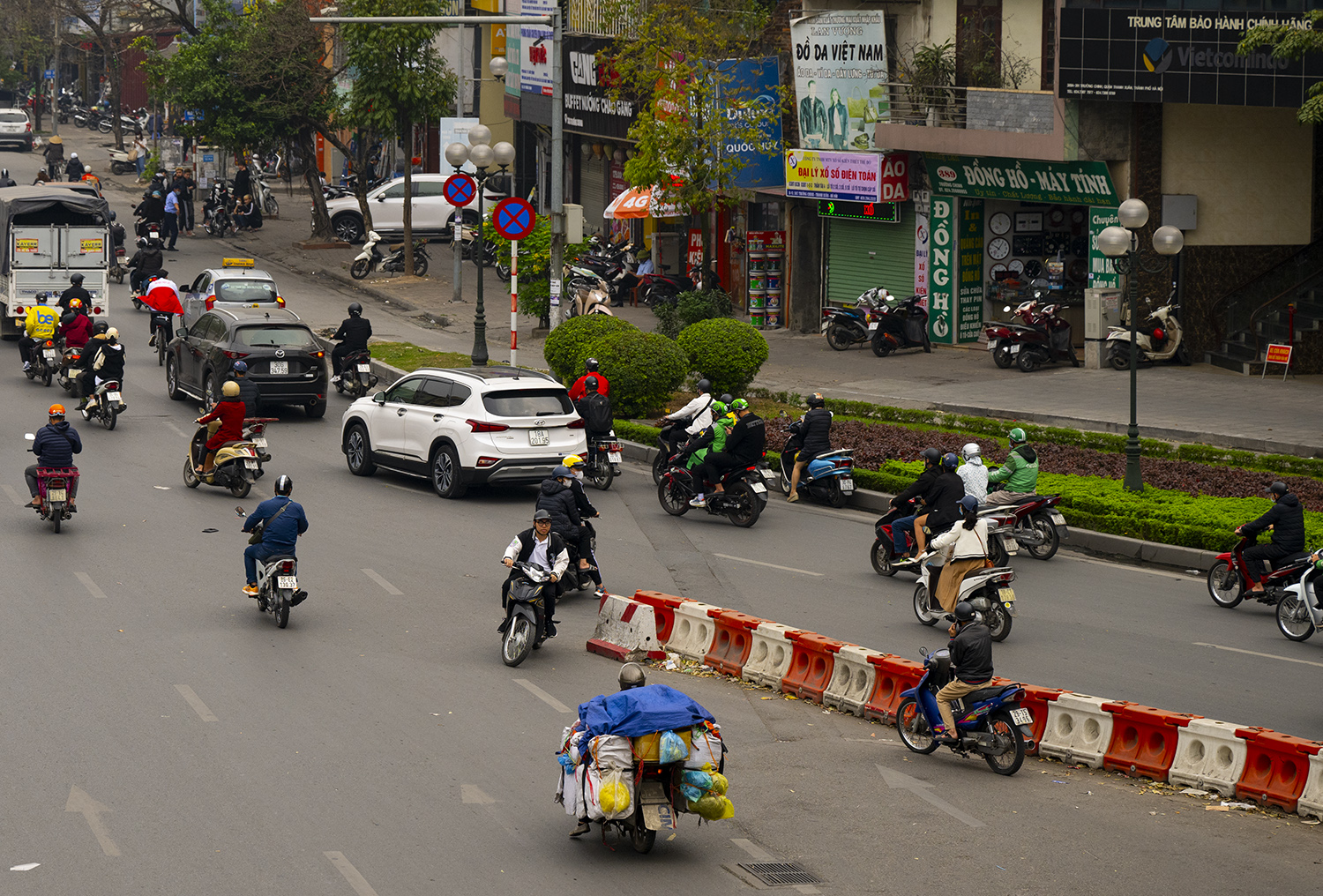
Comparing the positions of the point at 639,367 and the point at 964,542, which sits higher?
the point at 639,367

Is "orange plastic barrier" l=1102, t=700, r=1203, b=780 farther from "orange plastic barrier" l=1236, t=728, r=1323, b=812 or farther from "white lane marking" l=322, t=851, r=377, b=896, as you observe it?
"white lane marking" l=322, t=851, r=377, b=896

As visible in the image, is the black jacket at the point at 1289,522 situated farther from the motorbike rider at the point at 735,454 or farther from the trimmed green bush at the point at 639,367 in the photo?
the trimmed green bush at the point at 639,367

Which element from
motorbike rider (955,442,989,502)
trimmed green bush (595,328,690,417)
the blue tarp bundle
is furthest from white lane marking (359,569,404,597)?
trimmed green bush (595,328,690,417)

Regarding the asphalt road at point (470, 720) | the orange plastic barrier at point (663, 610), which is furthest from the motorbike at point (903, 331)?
the orange plastic barrier at point (663, 610)

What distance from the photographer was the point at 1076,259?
31969 millimetres

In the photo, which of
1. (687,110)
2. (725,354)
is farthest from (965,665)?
(687,110)

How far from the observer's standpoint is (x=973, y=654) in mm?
11789

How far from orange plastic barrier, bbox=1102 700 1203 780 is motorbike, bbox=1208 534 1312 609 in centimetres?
458

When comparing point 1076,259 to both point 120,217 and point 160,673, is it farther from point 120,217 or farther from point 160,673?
point 120,217

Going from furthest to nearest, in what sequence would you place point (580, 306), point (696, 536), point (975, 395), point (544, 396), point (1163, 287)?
point (580, 306) < point (1163, 287) < point (975, 395) < point (544, 396) < point (696, 536)

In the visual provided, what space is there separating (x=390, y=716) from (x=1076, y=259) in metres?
22.8

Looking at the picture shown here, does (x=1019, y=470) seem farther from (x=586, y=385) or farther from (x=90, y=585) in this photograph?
(x=90, y=585)

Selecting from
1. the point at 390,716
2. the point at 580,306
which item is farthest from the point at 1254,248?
the point at 390,716

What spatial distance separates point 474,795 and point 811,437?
11374 mm
